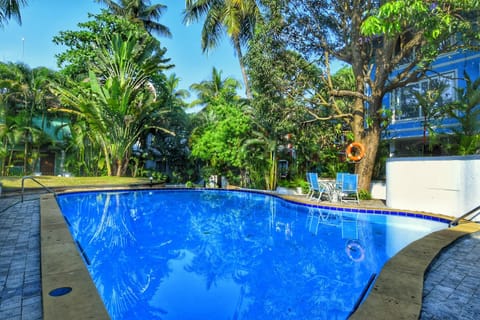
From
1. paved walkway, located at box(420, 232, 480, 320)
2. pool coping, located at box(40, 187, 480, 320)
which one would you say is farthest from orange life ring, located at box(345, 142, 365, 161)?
paved walkway, located at box(420, 232, 480, 320)

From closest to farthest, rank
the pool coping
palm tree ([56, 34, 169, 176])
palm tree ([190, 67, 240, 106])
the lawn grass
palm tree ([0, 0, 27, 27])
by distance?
1. the pool coping
2. palm tree ([0, 0, 27, 27])
3. the lawn grass
4. palm tree ([56, 34, 169, 176])
5. palm tree ([190, 67, 240, 106])

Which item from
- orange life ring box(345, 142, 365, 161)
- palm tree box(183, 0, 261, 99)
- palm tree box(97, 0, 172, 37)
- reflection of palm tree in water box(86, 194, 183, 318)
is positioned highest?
palm tree box(97, 0, 172, 37)

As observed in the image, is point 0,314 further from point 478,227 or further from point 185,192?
point 185,192

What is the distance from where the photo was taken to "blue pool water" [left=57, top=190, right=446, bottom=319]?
3.46 metres

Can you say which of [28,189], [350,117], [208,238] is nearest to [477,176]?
[350,117]

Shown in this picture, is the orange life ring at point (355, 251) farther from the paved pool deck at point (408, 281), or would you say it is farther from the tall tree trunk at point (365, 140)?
the tall tree trunk at point (365, 140)

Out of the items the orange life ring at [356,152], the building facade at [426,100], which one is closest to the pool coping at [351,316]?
the orange life ring at [356,152]

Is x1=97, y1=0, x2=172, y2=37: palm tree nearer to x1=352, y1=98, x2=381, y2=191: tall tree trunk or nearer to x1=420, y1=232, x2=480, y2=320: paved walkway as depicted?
x1=352, y1=98, x2=381, y2=191: tall tree trunk

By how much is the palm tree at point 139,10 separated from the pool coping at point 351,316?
24.3m

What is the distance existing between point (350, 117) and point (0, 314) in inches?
469

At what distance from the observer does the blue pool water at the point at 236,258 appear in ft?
11.3

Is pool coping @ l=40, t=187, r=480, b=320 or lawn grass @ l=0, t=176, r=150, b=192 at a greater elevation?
lawn grass @ l=0, t=176, r=150, b=192

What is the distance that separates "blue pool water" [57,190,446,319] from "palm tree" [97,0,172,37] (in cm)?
2052

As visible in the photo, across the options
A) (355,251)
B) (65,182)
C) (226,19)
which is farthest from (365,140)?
(65,182)
